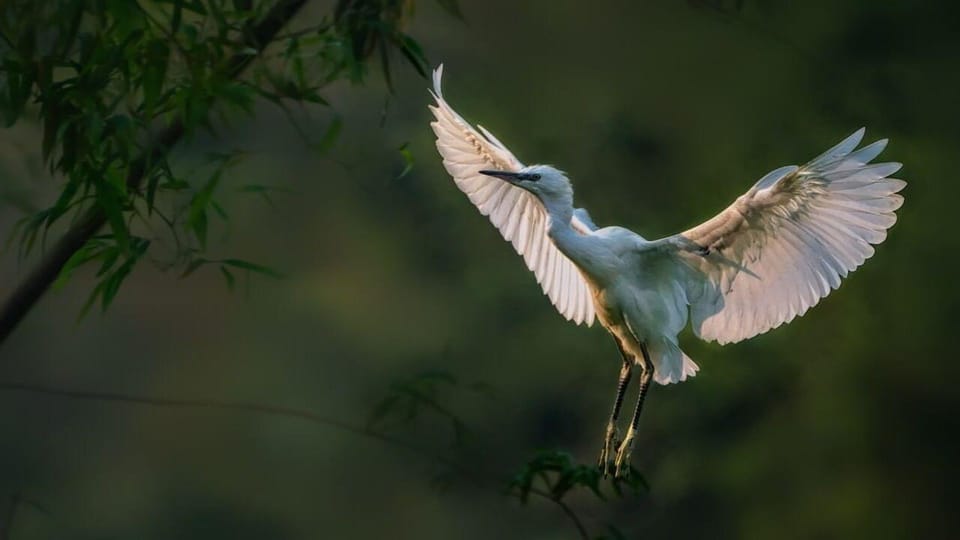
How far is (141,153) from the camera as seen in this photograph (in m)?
2.66

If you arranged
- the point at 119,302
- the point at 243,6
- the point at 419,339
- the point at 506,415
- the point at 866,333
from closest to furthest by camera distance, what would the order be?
the point at 243,6
the point at 866,333
the point at 506,415
the point at 419,339
the point at 119,302

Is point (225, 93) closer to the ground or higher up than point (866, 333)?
closer to the ground

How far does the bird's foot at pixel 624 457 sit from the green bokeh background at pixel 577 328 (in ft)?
5.64

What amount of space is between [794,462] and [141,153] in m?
3.95

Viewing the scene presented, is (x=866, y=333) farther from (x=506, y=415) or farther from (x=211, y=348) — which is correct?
(x=211, y=348)

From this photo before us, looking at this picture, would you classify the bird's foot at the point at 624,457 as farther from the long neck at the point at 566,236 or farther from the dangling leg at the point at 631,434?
the long neck at the point at 566,236

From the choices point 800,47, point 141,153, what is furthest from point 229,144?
point 141,153

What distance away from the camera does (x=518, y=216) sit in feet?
11.1

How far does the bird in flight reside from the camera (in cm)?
281

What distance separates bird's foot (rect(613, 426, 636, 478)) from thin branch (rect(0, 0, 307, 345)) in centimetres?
92

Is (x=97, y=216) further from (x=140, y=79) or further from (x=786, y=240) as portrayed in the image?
(x=786, y=240)

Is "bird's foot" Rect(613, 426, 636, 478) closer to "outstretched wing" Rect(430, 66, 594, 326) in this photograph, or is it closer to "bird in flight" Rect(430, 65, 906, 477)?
"bird in flight" Rect(430, 65, 906, 477)

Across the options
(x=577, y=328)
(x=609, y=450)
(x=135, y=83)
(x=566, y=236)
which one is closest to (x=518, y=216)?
(x=566, y=236)

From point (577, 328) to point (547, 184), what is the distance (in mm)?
2825
